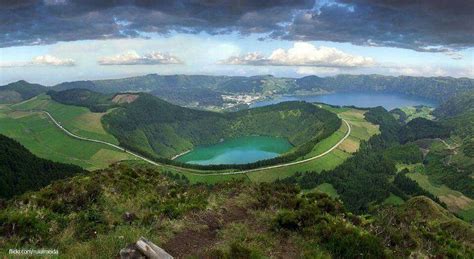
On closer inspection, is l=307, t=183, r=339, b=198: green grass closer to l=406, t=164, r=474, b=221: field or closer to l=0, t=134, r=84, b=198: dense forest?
l=406, t=164, r=474, b=221: field

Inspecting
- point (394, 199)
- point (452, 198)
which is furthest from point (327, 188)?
point (452, 198)

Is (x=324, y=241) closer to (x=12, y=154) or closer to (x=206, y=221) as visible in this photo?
(x=206, y=221)

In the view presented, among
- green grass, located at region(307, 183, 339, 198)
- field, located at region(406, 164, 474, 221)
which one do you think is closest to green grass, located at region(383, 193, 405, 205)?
field, located at region(406, 164, 474, 221)

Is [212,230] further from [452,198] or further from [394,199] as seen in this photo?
[452,198]

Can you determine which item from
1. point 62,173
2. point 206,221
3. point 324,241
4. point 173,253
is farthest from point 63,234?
point 62,173

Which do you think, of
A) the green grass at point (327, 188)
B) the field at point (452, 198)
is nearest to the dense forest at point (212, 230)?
the green grass at point (327, 188)

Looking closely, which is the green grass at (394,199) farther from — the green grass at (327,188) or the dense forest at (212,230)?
the dense forest at (212,230)
